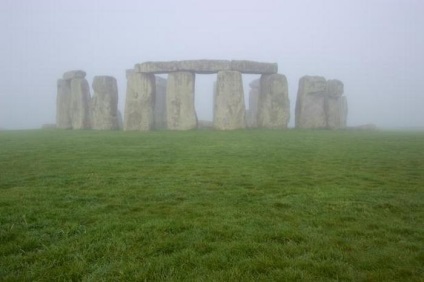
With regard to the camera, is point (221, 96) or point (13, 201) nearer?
point (13, 201)

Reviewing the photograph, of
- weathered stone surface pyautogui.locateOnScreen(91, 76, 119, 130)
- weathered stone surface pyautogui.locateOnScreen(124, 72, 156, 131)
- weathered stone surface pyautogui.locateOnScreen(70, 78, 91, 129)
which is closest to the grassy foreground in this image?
weathered stone surface pyautogui.locateOnScreen(124, 72, 156, 131)

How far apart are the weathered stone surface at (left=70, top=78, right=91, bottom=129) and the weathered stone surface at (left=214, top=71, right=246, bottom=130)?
10.9 meters

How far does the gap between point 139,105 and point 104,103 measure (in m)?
3.17

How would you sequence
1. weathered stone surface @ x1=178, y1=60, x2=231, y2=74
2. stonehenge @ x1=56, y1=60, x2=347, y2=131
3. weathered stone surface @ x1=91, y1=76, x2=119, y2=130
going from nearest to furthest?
stonehenge @ x1=56, y1=60, x2=347, y2=131, weathered stone surface @ x1=178, y1=60, x2=231, y2=74, weathered stone surface @ x1=91, y1=76, x2=119, y2=130

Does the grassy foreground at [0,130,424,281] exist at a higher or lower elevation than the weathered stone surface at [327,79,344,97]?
lower

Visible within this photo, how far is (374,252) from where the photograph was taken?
507 cm

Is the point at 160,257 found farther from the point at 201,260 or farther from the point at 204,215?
the point at 204,215

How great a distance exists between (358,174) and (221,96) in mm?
17548

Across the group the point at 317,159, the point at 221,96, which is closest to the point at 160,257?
the point at 317,159

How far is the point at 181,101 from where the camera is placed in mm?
27938

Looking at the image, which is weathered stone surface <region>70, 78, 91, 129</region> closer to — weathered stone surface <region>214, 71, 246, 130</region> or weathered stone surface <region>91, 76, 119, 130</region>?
weathered stone surface <region>91, 76, 119, 130</region>

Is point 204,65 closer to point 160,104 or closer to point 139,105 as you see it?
point 139,105

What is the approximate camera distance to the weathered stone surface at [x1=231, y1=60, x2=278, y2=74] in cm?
2796

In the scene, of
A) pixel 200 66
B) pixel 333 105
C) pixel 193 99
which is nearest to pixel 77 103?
pixel 193 99
